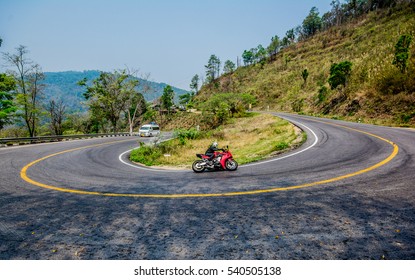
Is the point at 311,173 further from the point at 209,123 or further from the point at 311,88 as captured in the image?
the point at 311,88

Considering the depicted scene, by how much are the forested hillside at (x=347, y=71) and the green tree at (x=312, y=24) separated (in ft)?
0.65

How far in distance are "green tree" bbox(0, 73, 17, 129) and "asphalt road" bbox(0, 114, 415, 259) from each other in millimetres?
27635

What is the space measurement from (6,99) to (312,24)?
139024 millimetres

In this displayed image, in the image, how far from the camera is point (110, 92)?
151ft

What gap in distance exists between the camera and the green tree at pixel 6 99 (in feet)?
92.1

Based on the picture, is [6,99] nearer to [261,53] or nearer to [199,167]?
[199,167]

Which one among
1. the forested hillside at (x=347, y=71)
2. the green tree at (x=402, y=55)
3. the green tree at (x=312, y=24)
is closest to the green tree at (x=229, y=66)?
the forested hillside at (x=347, y=71)

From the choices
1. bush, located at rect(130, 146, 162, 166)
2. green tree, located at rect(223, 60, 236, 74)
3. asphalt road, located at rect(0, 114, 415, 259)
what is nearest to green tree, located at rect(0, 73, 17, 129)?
bush, located at rect(130, 146, 162, 166)

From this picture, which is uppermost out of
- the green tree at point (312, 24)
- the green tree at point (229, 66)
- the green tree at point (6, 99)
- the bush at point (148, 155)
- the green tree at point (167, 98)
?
the green tree at point (312, 24)

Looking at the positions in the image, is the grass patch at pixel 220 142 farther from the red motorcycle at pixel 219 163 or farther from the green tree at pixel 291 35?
the green tree at pixel 291 35

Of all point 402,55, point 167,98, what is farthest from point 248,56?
point 402,55

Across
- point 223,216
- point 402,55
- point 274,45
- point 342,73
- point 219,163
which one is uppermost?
point 274,45

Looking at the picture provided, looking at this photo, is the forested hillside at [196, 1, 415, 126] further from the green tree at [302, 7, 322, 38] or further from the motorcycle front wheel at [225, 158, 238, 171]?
the motorcycle front wheel at [225, 158, 238, 171]
